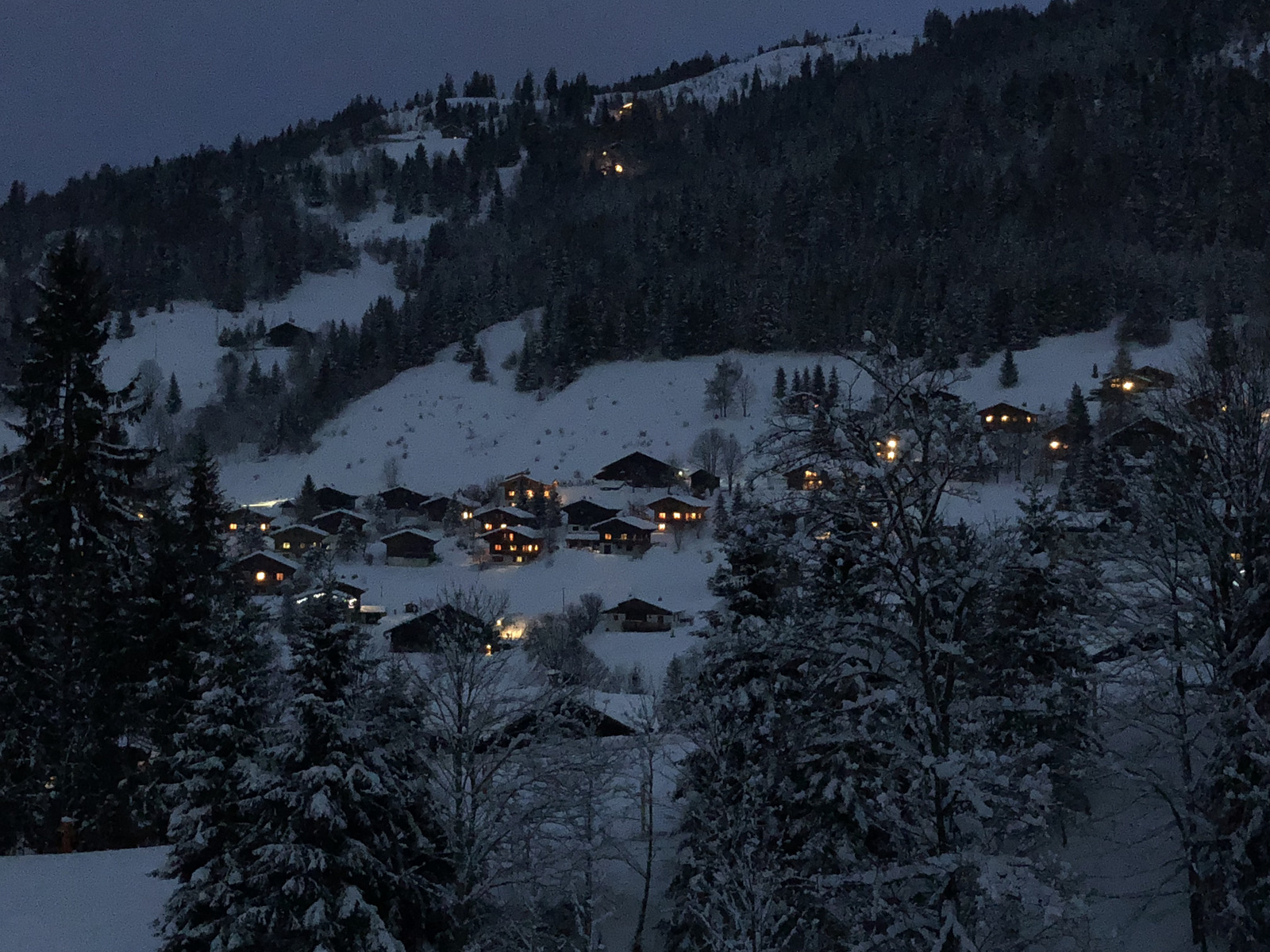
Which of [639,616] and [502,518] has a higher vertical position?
[502,518]

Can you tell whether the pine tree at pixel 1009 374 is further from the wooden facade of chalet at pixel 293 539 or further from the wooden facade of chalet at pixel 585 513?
the wooden facade of chalet at pixel 293 539

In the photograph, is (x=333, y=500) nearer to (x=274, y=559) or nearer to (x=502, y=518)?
(x=274, y=559)

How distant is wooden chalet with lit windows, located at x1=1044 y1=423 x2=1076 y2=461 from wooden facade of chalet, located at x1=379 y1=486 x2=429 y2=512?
161ft

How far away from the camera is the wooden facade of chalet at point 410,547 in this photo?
6047cm

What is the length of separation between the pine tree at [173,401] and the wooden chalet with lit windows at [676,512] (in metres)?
62.9

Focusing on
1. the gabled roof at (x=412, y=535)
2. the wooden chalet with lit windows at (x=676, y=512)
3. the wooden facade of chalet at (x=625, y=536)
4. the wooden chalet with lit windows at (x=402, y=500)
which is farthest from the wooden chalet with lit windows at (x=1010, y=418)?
the wooden chalet with lit windows at (x=402, y=500)

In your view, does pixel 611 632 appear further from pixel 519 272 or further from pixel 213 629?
pixel 519 272

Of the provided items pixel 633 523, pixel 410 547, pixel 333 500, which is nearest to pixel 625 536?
pixel 633 523

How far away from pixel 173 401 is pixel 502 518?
55524 millimetres

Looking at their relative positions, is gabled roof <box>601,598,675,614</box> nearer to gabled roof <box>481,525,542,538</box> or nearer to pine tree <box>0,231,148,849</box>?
gabled roof <box>481,525,542,538</box>

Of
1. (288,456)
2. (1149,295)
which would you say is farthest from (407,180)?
(1149,295)

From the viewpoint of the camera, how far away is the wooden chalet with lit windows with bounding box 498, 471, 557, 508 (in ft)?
224

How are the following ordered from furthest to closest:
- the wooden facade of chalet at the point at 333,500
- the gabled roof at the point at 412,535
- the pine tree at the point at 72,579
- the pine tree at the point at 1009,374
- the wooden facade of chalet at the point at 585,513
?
the pine tree at the point at 1009,374 → the wooden facade of chalet at the point at 333,500 → the wooden facade of chalet at the point at 585,513 → the gabled roof at the point at 412,535 → the pine tree at the point at 72,579

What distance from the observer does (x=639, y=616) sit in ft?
156
